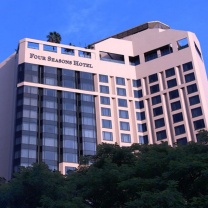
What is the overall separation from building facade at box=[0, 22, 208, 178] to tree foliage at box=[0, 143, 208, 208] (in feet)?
121

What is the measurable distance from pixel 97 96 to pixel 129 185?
5344cm

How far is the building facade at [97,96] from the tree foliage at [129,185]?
36912mm

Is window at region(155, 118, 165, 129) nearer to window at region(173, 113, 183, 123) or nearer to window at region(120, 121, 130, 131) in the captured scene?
window at region(173, 113, 183, 123)

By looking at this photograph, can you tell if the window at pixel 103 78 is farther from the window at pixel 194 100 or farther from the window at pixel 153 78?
Answer: the window at pixel 194 100

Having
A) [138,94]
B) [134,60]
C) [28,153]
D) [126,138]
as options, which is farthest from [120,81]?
[28,153]

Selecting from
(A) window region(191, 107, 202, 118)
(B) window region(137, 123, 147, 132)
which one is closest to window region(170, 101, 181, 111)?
(A) window region(191, 107, 202, 118)

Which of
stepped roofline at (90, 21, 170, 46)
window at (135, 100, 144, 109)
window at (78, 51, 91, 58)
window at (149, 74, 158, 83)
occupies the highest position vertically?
stepped roofline at (90, 21, 170, 46)

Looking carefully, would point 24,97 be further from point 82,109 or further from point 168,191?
point 168,191

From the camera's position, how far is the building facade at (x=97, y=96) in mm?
76875

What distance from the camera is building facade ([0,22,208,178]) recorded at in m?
76.9

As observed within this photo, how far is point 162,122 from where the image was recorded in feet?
274

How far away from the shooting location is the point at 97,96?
8538 centimetres

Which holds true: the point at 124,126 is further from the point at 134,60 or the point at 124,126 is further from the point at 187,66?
the point at 134,60

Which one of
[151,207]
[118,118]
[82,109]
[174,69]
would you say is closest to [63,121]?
[82,109]
